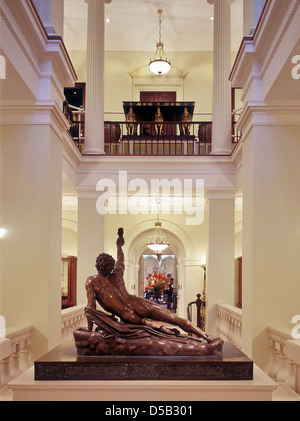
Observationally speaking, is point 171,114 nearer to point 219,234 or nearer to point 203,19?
point 203,19

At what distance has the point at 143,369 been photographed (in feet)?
11.5

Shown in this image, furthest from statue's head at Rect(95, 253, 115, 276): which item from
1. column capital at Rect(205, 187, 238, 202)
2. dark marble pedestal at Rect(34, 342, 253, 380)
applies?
column capital at Rect(205, 187, 238, 202)

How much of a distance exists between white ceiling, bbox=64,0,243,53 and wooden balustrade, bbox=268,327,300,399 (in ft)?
38.3

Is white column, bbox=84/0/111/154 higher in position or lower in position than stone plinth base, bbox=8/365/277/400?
higher

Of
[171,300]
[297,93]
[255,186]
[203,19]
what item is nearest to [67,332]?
[255,186]

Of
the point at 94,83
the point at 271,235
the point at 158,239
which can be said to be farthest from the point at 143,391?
the point at 158,239

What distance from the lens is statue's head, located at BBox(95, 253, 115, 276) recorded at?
393 centimetres

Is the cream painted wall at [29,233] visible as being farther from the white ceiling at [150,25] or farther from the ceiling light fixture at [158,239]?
the white ceiling at [150,25]

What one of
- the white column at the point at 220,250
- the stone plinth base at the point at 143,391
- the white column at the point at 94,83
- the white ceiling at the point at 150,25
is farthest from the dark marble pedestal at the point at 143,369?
the white ceiling at the point at 150,25

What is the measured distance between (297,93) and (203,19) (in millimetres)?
10854

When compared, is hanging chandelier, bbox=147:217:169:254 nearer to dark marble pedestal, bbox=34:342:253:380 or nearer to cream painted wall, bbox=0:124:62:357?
cream painted wall, bbox=0:124:62:357

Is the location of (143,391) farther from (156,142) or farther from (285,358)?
(156,142)

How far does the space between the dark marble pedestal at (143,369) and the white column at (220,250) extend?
6.67m

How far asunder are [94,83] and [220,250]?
4.87 meters
